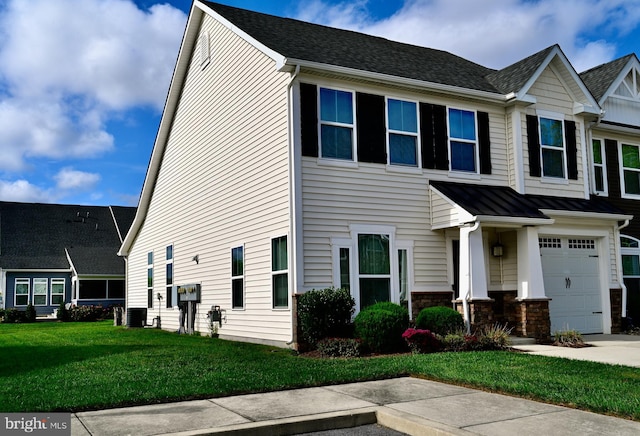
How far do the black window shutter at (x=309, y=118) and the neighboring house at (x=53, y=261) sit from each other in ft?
90.7

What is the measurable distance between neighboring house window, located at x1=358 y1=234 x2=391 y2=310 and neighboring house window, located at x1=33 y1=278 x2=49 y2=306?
101ft

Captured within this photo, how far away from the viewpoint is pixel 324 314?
38.4 feet

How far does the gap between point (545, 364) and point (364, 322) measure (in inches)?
133

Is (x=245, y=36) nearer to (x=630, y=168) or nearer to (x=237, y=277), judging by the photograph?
(x=237, y=277)

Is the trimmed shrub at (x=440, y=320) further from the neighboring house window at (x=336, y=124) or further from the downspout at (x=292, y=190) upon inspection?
the neighboring house window at (x=336, y=124)

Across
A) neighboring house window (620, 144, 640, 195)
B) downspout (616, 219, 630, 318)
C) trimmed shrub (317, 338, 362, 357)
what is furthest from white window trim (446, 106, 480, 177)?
neighboring house window (620, 144, 640, 195)

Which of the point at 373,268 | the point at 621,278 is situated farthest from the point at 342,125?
the point at 621,278

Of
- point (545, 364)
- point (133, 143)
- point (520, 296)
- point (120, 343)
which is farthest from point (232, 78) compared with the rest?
point (133, 143)

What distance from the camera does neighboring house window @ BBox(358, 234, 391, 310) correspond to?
13.0 metres

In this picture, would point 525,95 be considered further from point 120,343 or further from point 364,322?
point 120,343

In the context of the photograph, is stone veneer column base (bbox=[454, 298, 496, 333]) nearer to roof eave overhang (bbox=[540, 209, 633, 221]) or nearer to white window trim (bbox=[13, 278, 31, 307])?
roof eave overhang (bbox=[540, 209, 633, 221])

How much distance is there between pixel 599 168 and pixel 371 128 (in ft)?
26.4

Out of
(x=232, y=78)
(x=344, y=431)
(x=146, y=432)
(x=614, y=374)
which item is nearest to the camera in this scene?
(x=146, y=432)

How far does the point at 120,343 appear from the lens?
1473 centimetres
